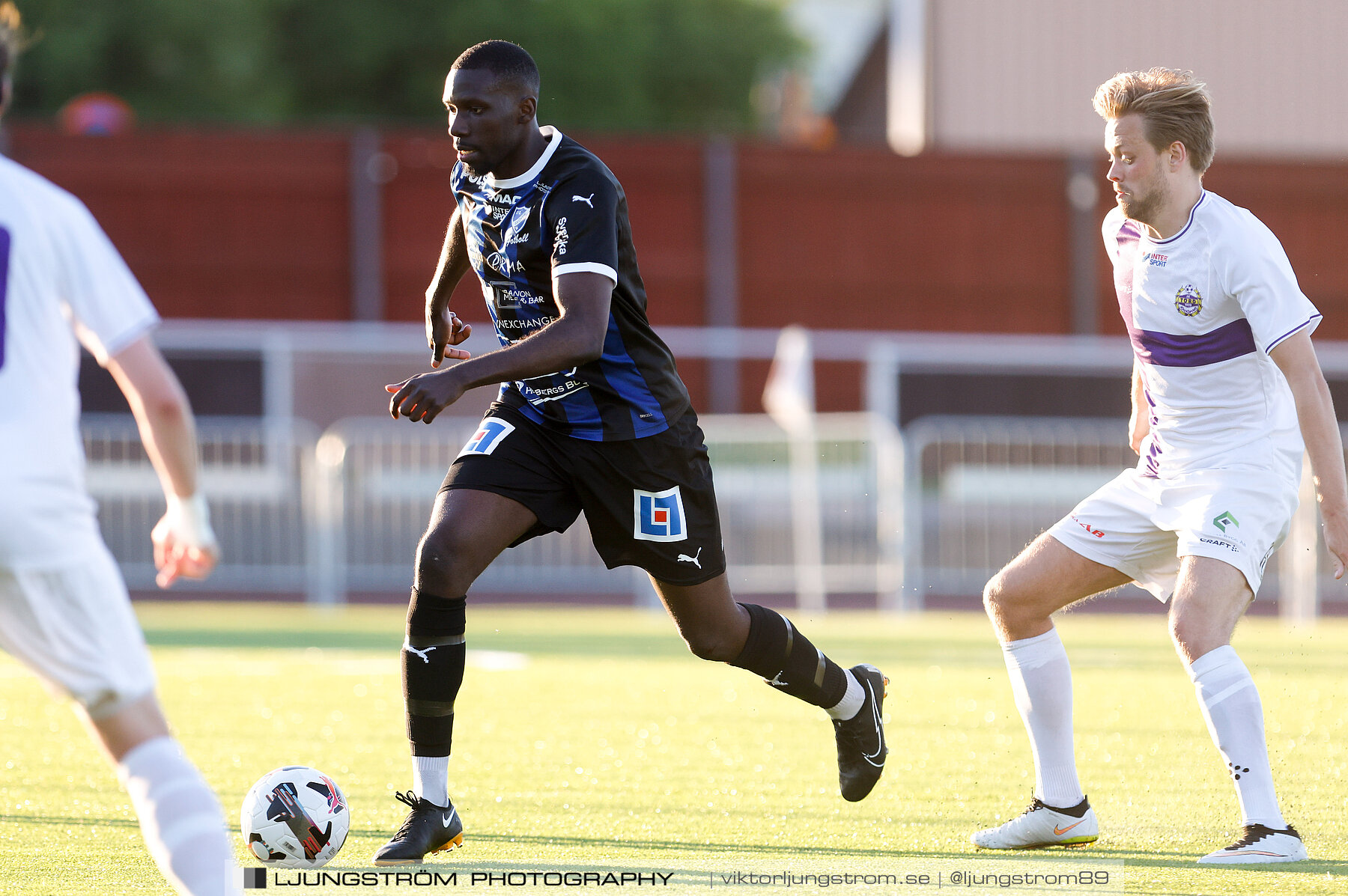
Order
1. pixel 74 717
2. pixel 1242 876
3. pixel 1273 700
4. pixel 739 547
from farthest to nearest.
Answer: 1. pixel 739 547
2. pixel 1273 700
3. pixel 74 717
4. pixel 1242 876

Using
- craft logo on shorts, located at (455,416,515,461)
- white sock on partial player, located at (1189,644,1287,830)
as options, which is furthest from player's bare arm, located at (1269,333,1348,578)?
craft logo on shorts, located at (455,416,515,461)

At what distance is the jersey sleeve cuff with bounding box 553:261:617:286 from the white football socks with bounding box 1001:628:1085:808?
61.2 inches

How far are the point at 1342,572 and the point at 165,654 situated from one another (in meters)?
8.20

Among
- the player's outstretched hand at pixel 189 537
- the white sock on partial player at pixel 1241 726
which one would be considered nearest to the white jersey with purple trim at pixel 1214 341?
the white sock on partial player at pixel 1241 726

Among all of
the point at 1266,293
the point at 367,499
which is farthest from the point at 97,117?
the point at 1266,293

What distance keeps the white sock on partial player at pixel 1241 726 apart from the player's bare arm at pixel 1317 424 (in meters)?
0.38

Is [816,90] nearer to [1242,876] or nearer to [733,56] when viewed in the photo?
[733,56]

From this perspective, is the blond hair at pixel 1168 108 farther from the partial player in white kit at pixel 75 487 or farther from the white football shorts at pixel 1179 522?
the partial player in white kit at pixel 75 487

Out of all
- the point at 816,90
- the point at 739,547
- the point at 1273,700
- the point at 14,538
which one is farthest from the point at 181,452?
the point at 816,90

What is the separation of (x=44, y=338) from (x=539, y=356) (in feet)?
4.91

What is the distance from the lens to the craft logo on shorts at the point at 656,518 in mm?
5004

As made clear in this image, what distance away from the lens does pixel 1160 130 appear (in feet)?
15.5

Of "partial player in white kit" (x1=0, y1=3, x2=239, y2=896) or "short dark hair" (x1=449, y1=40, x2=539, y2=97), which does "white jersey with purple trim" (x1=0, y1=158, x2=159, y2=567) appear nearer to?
"partial player in white kit" (x1=0, y1=3, x2=239, y2=896)

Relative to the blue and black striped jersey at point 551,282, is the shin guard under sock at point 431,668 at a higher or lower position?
lower
